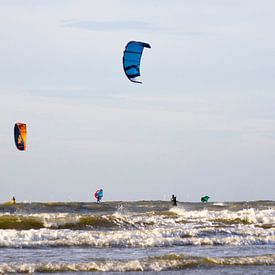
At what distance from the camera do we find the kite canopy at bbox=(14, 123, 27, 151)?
124 ft

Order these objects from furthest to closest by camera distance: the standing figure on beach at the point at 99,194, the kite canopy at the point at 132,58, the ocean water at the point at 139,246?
the standing figure on beach at the point at 99,194
the kite canopy at the point at 132,58
the ocean water at the point at 139,246

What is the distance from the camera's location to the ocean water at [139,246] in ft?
49.7

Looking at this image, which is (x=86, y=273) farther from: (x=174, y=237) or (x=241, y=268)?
(x=174, y=237)

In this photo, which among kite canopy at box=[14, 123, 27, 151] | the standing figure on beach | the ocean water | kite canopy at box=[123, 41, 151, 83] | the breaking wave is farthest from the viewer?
the standing figure on beach

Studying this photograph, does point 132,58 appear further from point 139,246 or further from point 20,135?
point 20,135

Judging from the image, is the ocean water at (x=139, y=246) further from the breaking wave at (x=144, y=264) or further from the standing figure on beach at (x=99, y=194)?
the standing figure on beach at (x=99, y=194)

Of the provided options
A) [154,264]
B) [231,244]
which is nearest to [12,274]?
[154,264]

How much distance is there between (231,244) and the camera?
64.0ft

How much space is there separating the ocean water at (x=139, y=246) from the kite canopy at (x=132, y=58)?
4.74 m

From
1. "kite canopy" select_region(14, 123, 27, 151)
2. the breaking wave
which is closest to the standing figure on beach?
"kite canopy" select_region(14, 123, 27, 151)

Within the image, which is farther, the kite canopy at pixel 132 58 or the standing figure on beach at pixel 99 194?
the standing figure on beach at pixel 99 194

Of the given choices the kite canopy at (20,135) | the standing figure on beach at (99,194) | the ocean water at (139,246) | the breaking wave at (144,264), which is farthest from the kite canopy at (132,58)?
the standing figure on beach at (99,194)

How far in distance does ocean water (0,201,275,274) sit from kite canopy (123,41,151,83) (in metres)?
4.74

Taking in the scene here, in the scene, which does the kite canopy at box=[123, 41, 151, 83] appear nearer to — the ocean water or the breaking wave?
the ocean water
